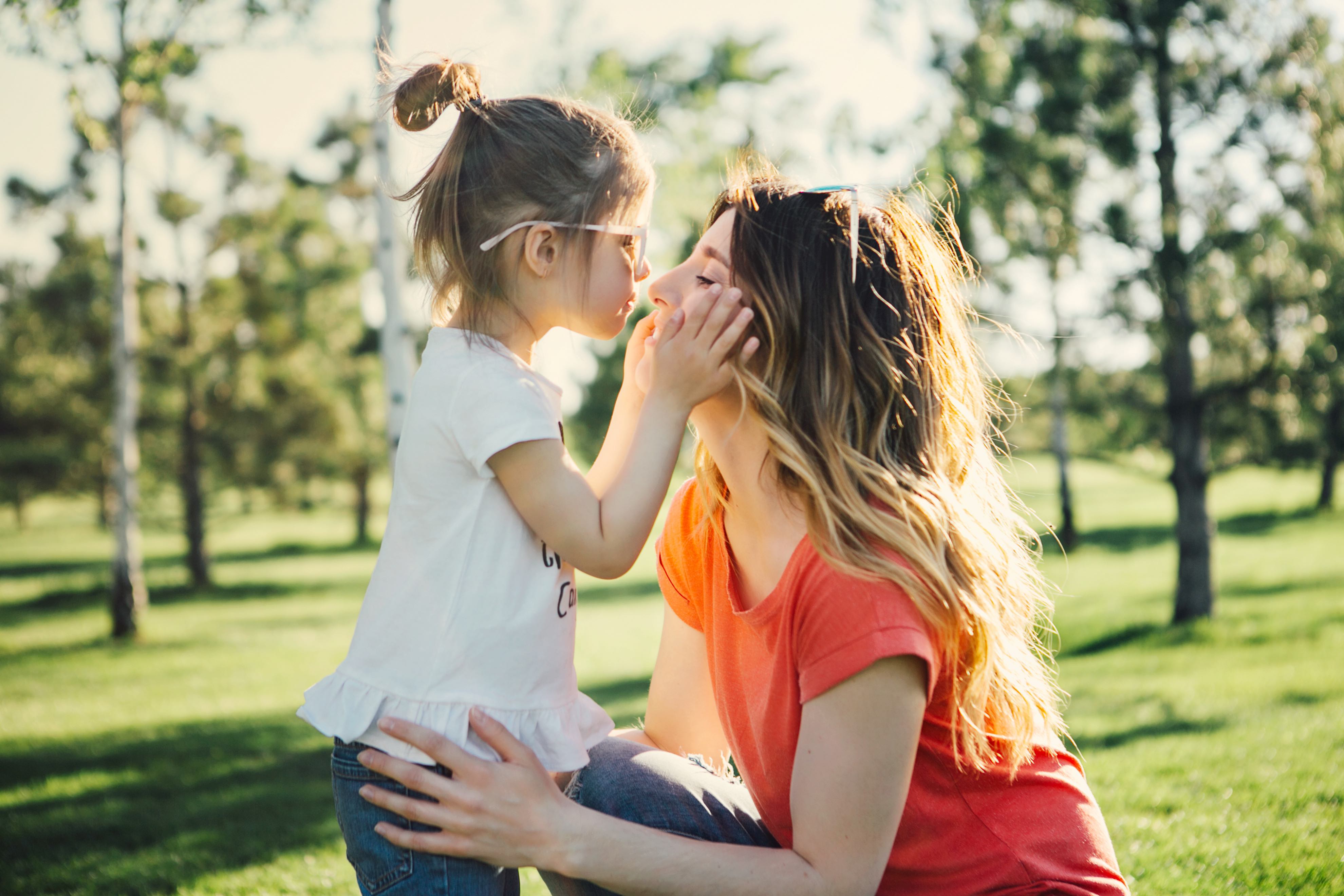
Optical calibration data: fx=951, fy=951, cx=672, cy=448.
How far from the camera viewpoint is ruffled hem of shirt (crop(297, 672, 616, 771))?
183 centimetres

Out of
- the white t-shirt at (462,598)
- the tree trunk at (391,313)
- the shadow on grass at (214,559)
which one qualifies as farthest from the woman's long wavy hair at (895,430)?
the shadow on grass at (214,559)

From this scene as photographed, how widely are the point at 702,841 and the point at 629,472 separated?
2.26ft

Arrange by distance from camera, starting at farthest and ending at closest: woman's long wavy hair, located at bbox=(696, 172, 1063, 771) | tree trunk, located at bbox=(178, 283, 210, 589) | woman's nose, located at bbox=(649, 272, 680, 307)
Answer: tree trunk, located at bbox=(178, 283, 210, 589) < woman's nose, located at bbox=(649, 272, 680, 307) < woman's long wavy hair, located at bbox=(696, 172, 1063, 771)

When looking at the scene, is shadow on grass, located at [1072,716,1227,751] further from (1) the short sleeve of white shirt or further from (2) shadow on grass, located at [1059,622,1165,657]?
(1) the short sleeve of white shirt

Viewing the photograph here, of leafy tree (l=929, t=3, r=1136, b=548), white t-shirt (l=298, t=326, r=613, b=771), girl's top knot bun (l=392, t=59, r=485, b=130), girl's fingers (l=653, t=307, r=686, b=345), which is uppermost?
leafy tree (l=929, t=3, r=1136, b=548)

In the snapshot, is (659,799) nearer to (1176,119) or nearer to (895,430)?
(895,430)

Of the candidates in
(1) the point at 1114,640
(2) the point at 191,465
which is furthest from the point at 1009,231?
(2) the point at 191,465

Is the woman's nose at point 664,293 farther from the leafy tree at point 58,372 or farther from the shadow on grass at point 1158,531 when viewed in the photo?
the leafy tree at point 58,372

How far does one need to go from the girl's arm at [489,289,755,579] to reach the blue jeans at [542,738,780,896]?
16.9 inches

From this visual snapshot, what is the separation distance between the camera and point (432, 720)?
6.02 feet

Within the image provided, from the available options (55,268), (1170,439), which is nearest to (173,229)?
(55,268)

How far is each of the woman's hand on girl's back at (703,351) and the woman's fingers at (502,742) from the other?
2.26 ft

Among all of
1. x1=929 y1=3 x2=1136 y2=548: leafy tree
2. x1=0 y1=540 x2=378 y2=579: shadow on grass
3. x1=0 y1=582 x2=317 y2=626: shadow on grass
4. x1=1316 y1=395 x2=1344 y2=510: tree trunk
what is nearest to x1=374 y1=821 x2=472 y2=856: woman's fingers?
x1=929 y1=3 x2=1136 y2=548: leafy tree

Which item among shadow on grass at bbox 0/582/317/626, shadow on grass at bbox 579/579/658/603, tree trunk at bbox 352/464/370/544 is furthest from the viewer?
tree trunk at bbox 352/464/370/544
